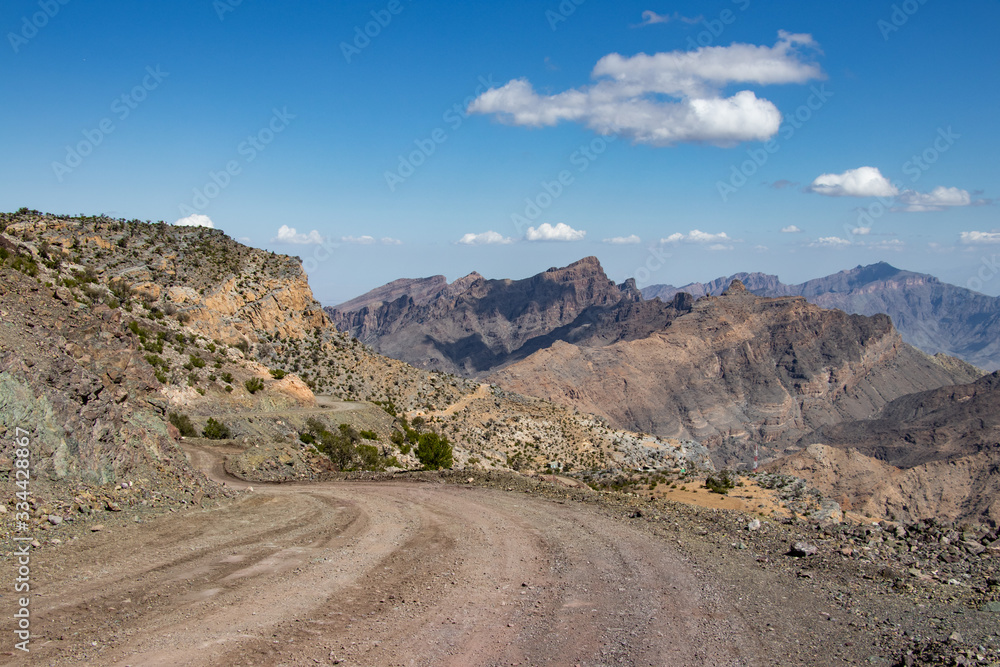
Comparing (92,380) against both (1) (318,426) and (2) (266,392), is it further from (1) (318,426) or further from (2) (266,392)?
(2) (266,392)

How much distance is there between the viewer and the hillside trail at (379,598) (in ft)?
26.6

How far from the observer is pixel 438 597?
10.1m

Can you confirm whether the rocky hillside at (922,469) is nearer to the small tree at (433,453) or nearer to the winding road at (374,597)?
the small tree at (433,453)

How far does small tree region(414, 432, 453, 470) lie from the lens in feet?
120

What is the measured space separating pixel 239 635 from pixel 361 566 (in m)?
3.26

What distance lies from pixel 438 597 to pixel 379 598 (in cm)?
98

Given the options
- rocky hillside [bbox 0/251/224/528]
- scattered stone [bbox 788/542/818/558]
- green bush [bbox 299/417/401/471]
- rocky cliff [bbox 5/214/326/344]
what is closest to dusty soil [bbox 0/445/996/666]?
scattered stone [bbox 788/542/818/558]

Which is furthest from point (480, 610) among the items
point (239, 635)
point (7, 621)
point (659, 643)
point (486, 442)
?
point (486, 442)

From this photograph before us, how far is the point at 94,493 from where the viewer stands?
12688 millimetres

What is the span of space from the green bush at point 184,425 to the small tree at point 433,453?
1272 cm

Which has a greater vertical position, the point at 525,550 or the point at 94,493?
the point at 94,493

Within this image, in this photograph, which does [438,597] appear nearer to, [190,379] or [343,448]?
[343,448]

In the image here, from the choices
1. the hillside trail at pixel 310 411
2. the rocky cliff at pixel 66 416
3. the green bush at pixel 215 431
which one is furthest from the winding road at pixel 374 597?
the hillside trail at pixel 310 411

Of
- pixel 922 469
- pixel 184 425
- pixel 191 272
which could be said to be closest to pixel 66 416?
pixel 184 425
